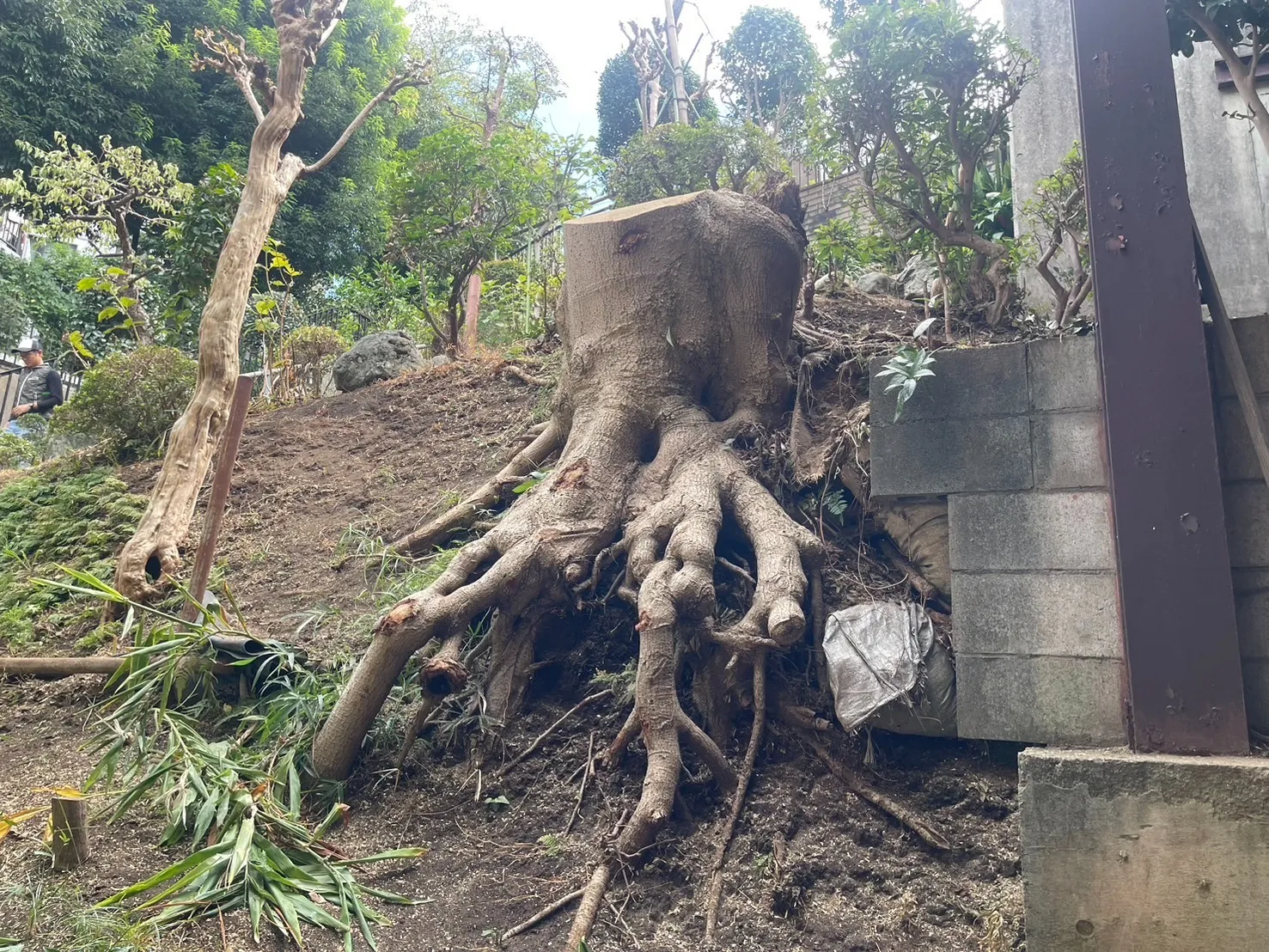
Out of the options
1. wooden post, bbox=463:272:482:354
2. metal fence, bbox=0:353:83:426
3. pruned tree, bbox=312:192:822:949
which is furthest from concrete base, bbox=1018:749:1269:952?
metal fence, bbox=0:353:83:426

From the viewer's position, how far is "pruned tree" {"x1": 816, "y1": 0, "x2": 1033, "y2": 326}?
4.41 meters

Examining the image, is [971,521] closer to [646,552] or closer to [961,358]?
[961,358]

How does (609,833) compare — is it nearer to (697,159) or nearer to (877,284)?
(697,159)

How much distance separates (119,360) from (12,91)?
8.40m

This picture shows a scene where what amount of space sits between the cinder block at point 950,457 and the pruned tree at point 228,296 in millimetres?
4230

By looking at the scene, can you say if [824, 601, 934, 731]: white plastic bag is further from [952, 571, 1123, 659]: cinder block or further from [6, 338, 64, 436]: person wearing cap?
[6, 338, 64, 436]: person wearing cap

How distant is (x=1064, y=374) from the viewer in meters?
3.06

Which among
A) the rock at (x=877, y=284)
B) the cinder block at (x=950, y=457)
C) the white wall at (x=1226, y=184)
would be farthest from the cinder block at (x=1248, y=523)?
the rock at (x=877, y=284)

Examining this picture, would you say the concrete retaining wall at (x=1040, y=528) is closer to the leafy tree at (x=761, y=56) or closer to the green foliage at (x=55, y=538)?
the green foliage at (x=55, y=538)

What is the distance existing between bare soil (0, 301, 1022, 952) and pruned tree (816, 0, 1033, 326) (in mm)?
2063

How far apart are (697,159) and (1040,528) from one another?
4705 millimetres

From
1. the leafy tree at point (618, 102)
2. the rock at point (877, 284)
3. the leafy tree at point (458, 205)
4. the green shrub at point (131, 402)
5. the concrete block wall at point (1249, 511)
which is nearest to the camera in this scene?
the concrete block wall at point (1249, 511)

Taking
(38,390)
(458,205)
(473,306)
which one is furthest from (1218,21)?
(38,390)

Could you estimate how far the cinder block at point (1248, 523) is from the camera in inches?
104
